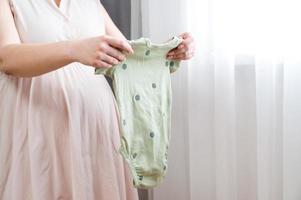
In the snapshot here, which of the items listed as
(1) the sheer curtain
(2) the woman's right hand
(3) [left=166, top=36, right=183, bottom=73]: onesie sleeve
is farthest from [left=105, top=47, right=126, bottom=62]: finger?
(1) the sheer curtain

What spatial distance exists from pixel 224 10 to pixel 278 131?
0.39m

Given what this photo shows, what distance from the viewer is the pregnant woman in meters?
0.88

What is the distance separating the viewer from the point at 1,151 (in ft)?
2.93

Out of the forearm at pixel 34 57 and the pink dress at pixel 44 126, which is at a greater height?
the forearm at pixel 34 57

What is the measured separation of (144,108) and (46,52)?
263mm

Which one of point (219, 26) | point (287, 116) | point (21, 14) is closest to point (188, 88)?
point (219, 26)

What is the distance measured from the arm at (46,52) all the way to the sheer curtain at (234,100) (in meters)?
0.44

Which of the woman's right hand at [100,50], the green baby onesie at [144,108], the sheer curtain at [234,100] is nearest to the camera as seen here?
the woman's right hand at [100,50]

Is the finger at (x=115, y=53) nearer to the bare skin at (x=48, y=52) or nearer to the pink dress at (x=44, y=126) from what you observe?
the bare skin at (x=48, y=52)

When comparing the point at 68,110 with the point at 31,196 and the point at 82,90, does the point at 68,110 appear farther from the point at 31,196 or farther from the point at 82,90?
the point at 31,196

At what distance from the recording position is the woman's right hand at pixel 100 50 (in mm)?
744

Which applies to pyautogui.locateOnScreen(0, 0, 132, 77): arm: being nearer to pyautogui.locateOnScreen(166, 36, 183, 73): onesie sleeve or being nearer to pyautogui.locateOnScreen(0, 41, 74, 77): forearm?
pyautogui.locateOnScreen(0, 41, 74, 77): forearm

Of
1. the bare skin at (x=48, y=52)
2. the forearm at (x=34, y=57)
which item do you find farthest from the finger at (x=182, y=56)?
the forearm at (x=34, y=57)

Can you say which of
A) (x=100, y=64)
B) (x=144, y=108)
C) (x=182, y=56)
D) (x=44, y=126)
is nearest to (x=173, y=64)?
(x=182, y=56)
